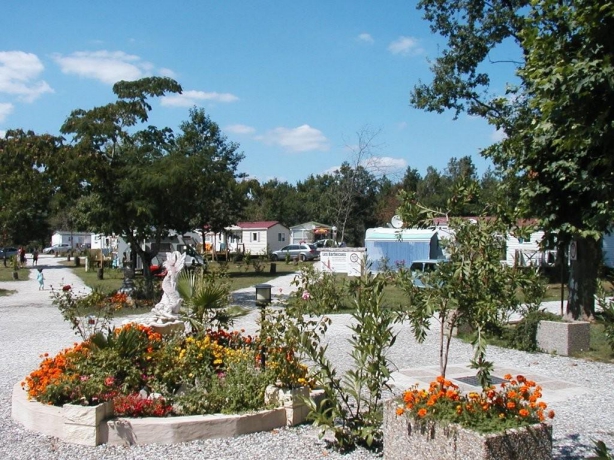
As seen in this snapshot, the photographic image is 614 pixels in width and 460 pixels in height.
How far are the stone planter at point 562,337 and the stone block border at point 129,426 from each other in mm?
6683

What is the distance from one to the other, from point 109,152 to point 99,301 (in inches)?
202

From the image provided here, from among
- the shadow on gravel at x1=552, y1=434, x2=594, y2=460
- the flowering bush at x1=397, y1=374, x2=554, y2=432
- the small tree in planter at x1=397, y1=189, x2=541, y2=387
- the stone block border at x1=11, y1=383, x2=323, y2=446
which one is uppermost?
the small tree in planter at x1=397, y1=189, x2=541, y2=387

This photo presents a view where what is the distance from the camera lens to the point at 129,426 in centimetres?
559

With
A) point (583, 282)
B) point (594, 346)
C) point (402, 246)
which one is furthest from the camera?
point (402, 246)

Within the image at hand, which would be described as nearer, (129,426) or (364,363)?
(364,363)

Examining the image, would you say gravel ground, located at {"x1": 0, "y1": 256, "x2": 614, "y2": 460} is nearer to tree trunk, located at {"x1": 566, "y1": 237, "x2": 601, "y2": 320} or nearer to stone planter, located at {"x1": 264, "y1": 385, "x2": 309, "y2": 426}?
stone planter, located at {"x1": 264, "y1": 385, "x2": 309, "y2": 426}

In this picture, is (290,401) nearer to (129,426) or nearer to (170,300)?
(129,426)

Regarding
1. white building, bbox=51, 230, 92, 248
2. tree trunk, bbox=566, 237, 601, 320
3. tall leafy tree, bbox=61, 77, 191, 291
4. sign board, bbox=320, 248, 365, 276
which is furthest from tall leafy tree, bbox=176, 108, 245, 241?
white building, bbox=51, 230, 92, 248

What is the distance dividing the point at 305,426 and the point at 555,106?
12.0 ft

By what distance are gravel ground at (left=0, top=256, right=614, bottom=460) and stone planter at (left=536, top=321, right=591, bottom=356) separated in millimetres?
312

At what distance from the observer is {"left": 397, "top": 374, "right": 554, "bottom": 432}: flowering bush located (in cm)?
439

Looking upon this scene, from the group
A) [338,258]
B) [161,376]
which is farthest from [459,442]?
[338,258]

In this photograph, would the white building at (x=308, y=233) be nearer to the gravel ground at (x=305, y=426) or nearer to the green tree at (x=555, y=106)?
the green tree at (x=555, y=106)

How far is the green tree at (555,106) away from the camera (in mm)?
5012
